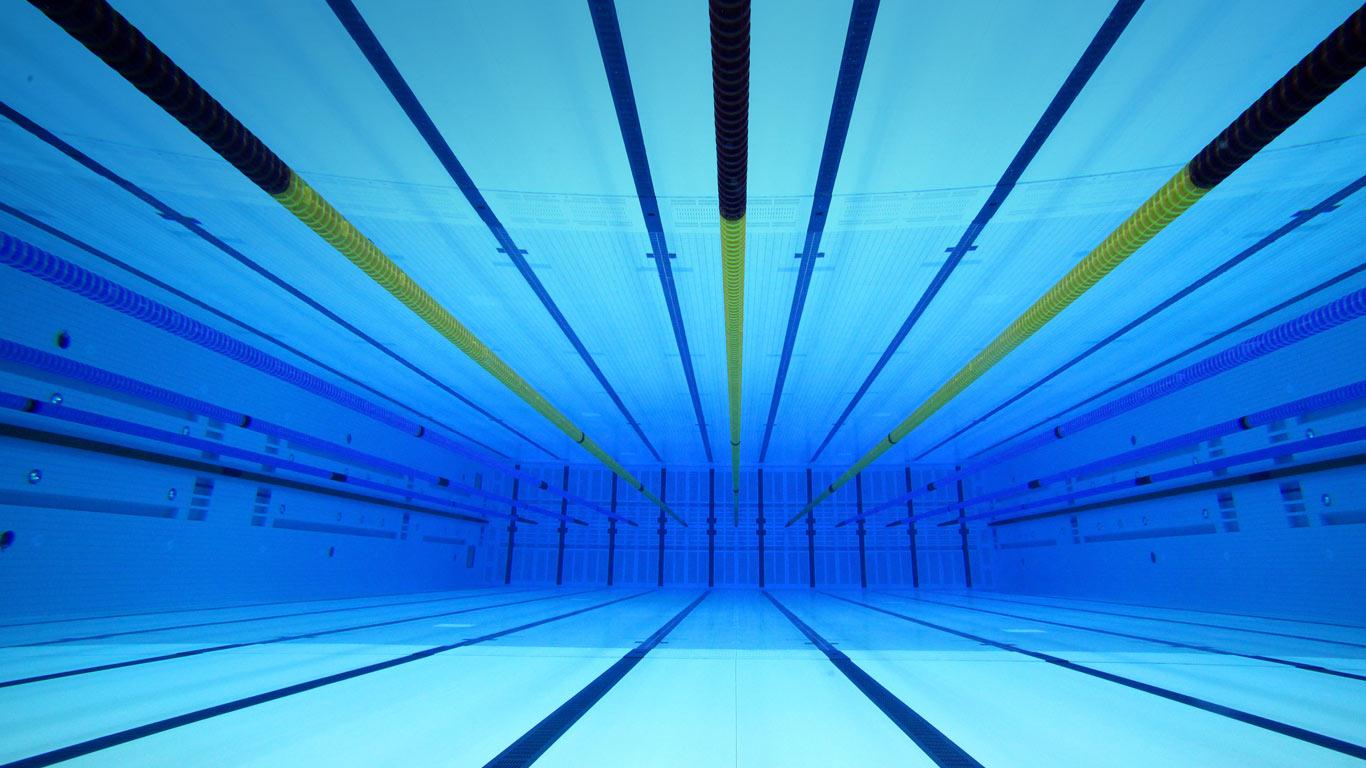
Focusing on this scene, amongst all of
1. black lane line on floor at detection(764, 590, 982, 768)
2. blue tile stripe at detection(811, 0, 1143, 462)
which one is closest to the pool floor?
black lane line on floor at detection(764, 590, 982, 768)

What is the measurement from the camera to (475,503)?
18156 mm

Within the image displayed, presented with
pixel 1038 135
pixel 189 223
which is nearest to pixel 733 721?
pixel 1038 135

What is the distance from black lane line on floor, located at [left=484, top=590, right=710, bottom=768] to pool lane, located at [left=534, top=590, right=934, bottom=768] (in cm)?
5

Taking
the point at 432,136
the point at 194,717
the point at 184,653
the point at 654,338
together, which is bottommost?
the point at 184,653

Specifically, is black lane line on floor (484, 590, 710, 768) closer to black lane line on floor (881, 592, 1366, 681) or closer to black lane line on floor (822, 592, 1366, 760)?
black lane line on floor (822, 592, 1366, 760)

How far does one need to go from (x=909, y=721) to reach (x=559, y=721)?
58.3 inches

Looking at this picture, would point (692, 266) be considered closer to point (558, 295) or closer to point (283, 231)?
point (558, 295)

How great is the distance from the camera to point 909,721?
2.30 metres

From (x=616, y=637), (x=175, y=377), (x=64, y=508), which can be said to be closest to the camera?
(x=616, y=637)

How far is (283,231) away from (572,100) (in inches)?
146

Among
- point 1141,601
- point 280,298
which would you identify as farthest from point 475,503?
point 1141,601

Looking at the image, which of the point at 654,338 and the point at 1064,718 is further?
the point at 654,338

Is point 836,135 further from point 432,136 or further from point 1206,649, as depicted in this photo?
point 1206,649

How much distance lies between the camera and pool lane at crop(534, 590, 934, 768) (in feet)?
6.18
